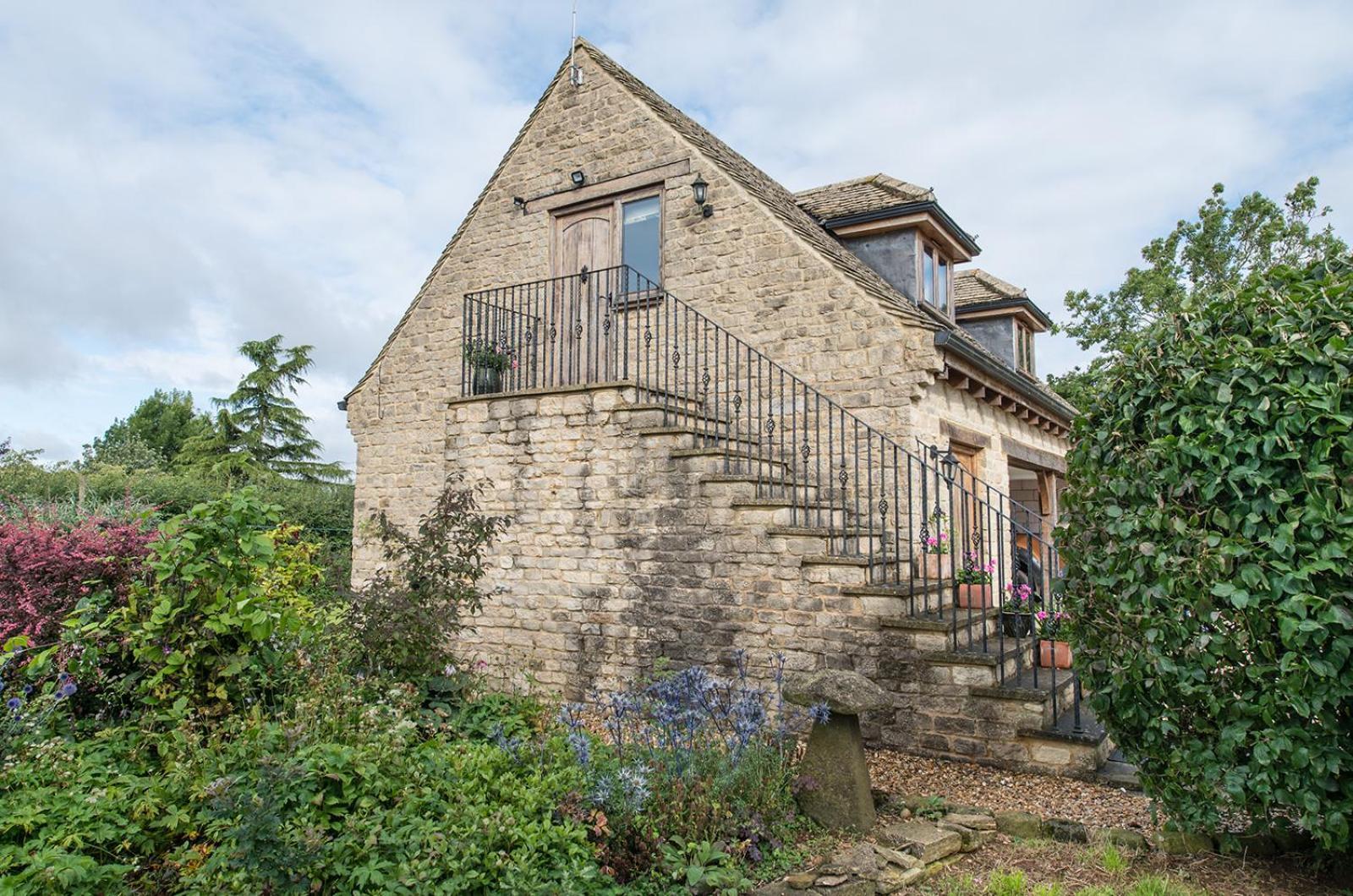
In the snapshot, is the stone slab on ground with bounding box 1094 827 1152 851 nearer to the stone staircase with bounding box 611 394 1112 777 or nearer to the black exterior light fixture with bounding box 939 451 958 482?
the stone staircase with bounding box 611 394 1112 777

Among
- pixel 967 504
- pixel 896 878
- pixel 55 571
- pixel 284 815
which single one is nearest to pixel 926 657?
pixel 896 878

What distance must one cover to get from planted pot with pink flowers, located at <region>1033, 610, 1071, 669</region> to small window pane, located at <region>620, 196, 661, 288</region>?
6.37 metres

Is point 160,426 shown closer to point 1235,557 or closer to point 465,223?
point 465,223

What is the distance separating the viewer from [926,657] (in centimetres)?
616

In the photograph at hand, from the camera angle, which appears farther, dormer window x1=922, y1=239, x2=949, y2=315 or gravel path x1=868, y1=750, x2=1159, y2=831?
dormer window x1=922, y1=239, x2=949, y2=315

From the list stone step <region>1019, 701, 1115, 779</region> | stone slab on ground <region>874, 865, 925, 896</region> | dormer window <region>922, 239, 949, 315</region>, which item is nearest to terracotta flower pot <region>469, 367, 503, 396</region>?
dormer window <region>922, 239, 949, 315</region>

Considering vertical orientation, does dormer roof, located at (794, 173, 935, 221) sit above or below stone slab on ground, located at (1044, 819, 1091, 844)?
above

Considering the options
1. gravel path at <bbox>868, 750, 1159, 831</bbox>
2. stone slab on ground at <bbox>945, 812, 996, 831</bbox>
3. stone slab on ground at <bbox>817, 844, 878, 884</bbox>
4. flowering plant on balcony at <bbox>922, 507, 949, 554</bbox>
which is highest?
flowering plant on balcony at <bbox>922, 507, 949, 554</bbox>

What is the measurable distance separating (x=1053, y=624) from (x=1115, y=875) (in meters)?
1.76

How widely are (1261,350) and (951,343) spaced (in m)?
4.86

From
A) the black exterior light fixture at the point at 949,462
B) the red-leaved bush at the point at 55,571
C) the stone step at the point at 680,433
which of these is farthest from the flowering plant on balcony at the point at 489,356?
the black exterior light fixture at the point at 949,462

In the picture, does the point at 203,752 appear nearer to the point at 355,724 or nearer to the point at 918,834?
the point at 355,724

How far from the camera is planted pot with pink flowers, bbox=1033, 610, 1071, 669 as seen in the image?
4715 millimetres

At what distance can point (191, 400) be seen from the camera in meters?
40.1
